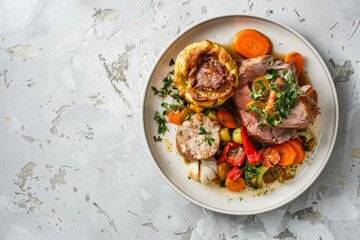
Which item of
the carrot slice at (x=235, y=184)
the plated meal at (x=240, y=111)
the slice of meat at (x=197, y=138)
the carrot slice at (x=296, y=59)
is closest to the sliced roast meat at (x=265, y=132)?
the plated meal at (x=240, y=111)

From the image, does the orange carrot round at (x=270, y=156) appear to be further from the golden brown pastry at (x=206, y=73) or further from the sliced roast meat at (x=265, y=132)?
the golden brown pastry at (x=206, y=73)

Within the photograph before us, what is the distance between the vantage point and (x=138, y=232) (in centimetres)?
454

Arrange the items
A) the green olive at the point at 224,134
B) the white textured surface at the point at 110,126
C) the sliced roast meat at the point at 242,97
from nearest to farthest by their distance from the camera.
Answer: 1. the sliced roast meat at the point at 242,97
2. the green olive at the point at 224,134
3. the white textured surface at the point at 110,126

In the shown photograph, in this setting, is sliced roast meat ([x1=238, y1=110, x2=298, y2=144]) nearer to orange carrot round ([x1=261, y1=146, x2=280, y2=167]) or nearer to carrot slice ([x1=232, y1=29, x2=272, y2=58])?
orange carrot round ([x1=261, y1=146, x2=280, y2=167])

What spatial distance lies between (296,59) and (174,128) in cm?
108

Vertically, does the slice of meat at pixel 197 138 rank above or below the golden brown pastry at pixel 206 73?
below

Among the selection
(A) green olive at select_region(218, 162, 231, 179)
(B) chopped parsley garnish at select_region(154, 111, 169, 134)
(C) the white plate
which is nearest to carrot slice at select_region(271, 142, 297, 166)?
(C) the white plate

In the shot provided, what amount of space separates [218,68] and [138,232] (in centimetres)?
157

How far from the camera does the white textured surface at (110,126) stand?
4.33 m

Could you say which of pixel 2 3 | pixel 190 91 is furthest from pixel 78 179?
pixel 2 3

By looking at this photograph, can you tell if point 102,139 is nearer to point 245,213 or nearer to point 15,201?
point 15,201

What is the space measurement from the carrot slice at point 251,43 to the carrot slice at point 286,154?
74cm

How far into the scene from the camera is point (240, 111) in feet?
13.6

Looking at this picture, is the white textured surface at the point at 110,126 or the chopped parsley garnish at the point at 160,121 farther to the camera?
the white textured surface at the point at 110,126
